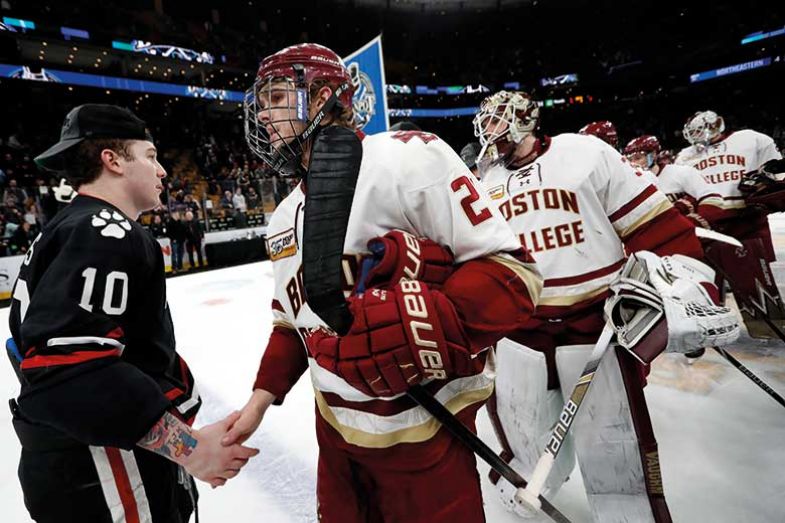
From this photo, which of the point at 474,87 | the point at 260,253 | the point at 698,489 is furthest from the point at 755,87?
the point at 698,489

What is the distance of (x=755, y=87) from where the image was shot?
69.9 feet

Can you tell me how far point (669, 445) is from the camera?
2.10m

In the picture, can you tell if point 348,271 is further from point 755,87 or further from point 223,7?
point 755,87

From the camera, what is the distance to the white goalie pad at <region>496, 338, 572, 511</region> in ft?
5.43

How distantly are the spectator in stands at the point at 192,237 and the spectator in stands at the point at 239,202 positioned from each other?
4.26ft

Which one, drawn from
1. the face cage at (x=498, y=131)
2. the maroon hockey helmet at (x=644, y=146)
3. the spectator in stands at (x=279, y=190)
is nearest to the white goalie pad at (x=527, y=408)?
the face cage at (x=498, y=131)

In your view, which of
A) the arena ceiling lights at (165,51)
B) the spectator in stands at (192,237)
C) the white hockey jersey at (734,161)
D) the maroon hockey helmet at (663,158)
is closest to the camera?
the white hockey jersey at (734,161)

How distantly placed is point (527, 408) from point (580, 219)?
767mm

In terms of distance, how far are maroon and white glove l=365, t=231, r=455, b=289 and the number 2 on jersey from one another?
9cm

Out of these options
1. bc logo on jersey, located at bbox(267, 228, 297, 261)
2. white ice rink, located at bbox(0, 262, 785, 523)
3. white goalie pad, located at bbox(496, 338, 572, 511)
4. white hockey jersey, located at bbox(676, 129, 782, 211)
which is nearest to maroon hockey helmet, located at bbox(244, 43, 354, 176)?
bc logo on jersey, located at bbox(267, 228, 297, 261)

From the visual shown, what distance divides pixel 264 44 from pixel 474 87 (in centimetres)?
1379

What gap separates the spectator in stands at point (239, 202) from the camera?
10.4 m

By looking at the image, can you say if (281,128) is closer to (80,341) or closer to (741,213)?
(80,341)

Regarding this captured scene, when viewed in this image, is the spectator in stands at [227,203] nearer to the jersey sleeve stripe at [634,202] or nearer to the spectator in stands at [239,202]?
the spectator in stands at [239,202]
